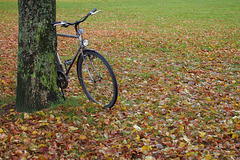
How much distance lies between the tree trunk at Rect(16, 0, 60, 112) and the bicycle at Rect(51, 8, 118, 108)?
13.3 inches

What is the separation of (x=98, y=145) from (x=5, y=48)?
6879mm

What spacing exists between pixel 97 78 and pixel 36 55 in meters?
1.26

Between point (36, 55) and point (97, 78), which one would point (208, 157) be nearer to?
point (97, 78)

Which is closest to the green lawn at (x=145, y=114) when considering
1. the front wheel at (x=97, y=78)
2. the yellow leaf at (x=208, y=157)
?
the yellow leaf at (x=208, y=157)

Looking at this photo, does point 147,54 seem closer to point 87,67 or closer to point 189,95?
point 189,95

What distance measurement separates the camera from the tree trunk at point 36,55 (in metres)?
3.75

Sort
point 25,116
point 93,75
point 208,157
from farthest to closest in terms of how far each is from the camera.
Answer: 1. point 93,75
2. point 25,116
3. point 208,157

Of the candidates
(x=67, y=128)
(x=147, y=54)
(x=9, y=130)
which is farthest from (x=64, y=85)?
(x=147, y=54)

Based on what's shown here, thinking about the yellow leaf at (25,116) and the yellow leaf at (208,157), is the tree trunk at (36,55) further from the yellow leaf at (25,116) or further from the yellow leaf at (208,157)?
the yellow leaf at (208,157)

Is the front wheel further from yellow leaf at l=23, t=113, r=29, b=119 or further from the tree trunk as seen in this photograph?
yellow leaf at l=23, t=113, r=29, b=119

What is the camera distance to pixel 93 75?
4.59 m

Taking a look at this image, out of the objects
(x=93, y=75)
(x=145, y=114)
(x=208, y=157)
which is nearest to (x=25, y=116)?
(x=93, y=75)

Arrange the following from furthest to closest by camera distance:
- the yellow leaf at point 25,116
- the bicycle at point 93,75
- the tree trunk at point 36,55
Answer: the bicycle at point 93,75
the yellow leaf at point 25,116
the tree trunk at point 36,55

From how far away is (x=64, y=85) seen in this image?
4574 mm
